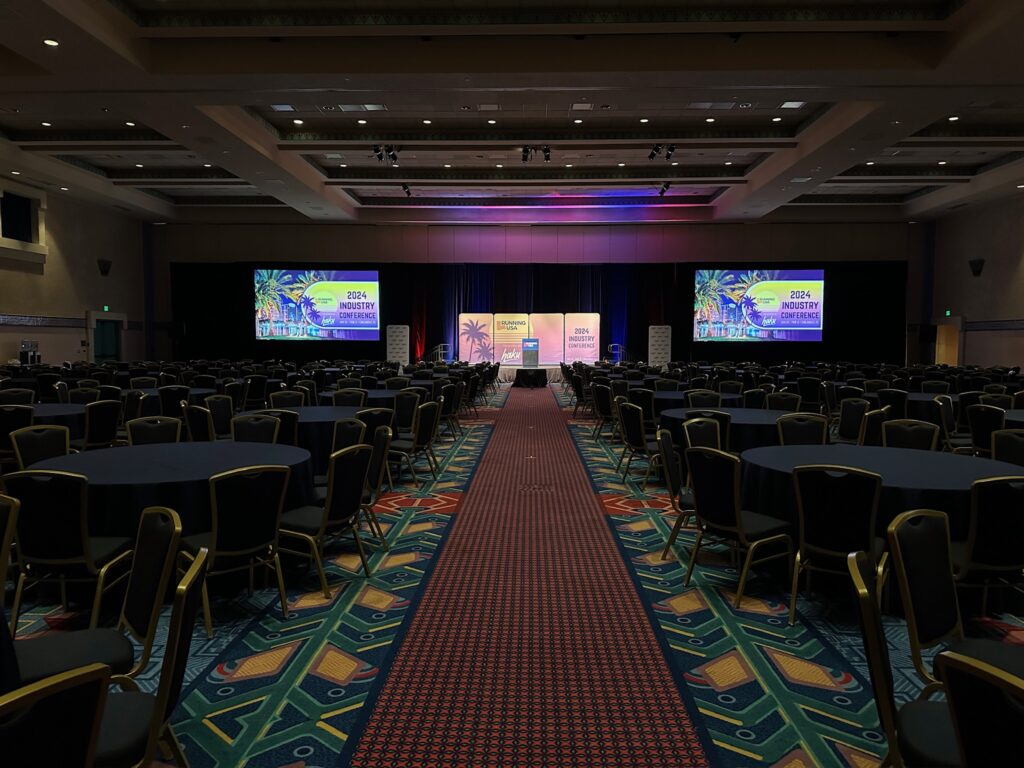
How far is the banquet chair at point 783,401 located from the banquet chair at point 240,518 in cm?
557

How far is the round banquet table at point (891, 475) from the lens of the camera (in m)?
3.70

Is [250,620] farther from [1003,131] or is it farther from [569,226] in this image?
[569,226]

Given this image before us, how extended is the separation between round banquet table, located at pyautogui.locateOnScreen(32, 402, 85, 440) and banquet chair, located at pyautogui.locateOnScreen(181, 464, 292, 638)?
4087mm

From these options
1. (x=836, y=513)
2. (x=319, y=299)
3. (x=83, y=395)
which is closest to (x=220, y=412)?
(x=83, y=395)

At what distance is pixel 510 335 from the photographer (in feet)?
72.0

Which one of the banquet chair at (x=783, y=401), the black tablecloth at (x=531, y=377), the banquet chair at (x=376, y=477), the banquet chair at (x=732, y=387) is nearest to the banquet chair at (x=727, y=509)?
the banquet chair at (x=376, y=477)

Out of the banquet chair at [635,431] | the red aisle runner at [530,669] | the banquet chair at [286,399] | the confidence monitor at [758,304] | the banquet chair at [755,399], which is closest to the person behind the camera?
the red aisle runner at [530,669]

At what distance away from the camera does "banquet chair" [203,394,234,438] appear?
7.23 m

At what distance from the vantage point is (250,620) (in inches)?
152

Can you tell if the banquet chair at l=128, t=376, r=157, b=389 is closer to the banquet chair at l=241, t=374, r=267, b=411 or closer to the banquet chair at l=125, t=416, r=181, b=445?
the banquet chair at l=241, t=374, r=267, b=411

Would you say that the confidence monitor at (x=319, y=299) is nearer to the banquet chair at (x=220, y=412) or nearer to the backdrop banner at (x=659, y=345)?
the backdrop banner at (x=659, y=345)

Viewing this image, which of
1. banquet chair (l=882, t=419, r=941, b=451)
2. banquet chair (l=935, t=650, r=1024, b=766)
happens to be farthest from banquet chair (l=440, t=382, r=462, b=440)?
banquet chair (l=935, t=650, r=1024, b=766)

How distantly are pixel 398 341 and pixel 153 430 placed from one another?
16.3 m

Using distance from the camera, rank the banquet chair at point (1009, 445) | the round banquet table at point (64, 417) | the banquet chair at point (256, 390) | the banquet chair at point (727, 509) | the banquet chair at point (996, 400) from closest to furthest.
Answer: the banquet chair at point (727, 509) < the banquet chair at point (1009, 445) < the round banquet table at point (64, 417) < the banquet chair at point (996, 400) < the banquet chair at point (256, 390)
